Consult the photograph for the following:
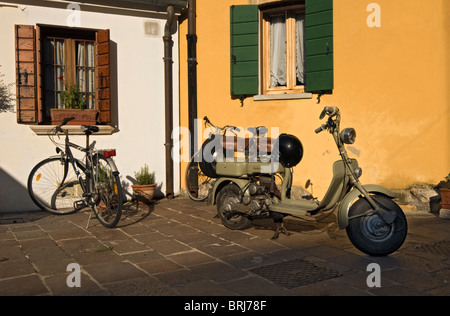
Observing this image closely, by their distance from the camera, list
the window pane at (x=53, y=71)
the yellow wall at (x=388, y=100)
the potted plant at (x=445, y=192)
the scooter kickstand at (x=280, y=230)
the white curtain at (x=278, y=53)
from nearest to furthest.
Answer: the scooter kickstand at (x=280, y=230)
the potted plant at (x=445, y=192)
the yellow wall at (x=388, y=100)
the window pane at (x=53, y=71)
the white curtain at (x=278, y=53)

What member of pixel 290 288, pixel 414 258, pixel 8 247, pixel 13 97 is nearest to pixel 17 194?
pixel 13 97

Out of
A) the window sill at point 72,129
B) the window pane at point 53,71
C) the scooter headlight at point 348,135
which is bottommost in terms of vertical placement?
the scooter headlight at point 348,135

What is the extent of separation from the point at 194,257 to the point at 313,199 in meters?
1.60

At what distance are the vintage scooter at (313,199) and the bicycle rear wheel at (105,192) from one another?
1221 millimetres

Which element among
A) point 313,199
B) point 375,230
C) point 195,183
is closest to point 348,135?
point 375,230

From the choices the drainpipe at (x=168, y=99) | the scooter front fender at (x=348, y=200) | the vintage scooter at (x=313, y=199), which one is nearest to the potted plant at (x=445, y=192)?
the vintage scooter at (x=313, y=199)

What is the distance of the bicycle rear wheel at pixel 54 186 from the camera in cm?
637

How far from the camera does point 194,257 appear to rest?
420 centimetres

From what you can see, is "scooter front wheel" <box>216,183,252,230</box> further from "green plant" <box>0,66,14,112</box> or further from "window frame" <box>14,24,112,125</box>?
"green plant" <box>0,66,14,112</box>

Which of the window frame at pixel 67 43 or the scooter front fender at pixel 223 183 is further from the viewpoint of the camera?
the window frame at pixel 67 43

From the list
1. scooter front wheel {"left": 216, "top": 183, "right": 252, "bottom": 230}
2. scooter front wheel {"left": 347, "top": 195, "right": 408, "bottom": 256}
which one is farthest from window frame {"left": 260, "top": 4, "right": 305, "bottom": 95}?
scooter front wheel {"left": 347, "top": 195, "right": 408, "bottom": 256}

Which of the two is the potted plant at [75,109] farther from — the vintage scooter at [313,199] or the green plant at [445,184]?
the green plant at [445,184]
